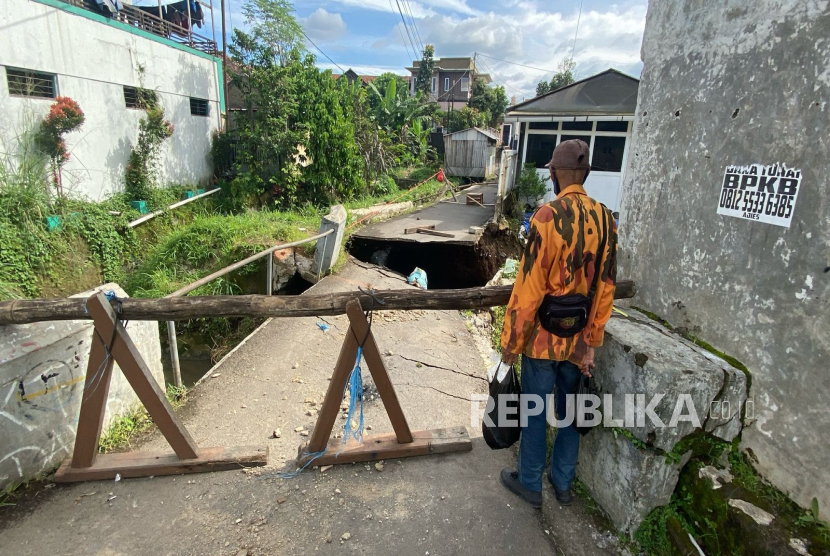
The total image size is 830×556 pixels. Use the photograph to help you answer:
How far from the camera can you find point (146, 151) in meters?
11.0

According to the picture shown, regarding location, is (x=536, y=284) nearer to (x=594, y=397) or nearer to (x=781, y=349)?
(x=594, y=397)

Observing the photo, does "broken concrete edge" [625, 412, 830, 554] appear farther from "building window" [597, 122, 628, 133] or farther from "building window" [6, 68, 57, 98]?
"building window" [597, 122, 628, 133]

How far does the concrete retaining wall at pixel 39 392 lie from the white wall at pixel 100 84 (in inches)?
308

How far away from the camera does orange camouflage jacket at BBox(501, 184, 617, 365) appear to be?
2.26 m

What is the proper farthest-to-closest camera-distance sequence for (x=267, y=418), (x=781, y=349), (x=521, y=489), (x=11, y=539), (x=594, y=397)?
(x=267, y=418)
(x=521, y=489)
(x=594, y=397)
(x=11, y=539)
(x=781, y=349)

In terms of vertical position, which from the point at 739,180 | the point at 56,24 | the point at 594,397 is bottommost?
the point at 594,397

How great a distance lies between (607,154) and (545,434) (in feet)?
39.7

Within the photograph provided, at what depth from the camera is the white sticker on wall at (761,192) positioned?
6.33ft

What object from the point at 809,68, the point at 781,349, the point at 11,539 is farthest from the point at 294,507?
the point at 809,68

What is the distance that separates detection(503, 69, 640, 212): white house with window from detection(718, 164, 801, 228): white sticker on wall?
35.6 feet

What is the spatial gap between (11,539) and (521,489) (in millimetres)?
2870

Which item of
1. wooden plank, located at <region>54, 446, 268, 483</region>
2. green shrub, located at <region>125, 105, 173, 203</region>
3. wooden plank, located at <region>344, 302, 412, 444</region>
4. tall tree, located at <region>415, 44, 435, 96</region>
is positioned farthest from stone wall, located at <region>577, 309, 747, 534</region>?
tall tree, located at <region>415, 44, 435, 96</region>

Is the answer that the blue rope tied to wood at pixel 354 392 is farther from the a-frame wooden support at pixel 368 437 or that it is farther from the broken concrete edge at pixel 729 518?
the broken concrete edge at pixel 729 518
